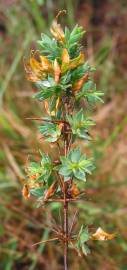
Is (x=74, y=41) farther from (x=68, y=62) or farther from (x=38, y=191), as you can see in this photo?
(x=38, y=191)

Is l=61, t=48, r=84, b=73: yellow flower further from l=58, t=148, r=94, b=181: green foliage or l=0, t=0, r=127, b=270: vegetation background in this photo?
l=0, t=0, r=127, b=270: vegetation background

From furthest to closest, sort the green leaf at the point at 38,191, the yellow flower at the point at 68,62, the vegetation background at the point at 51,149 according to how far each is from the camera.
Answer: the vegetation background at the point at 51,149 < the green leaf at the point at 38,191 < the yellow flower at the point at 68,62

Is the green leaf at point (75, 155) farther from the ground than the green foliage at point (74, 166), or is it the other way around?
the green leaf at point (75, 155)

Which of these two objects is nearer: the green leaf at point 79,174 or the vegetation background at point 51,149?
the green leaf at point 79,174

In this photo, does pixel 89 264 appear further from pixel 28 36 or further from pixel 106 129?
pixel 28 36

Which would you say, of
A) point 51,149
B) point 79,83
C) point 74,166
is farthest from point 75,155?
point 51,149

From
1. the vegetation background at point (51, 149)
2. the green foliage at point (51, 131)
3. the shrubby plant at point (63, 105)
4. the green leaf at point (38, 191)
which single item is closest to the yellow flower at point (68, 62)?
the shrubby plant at point (63, 105)

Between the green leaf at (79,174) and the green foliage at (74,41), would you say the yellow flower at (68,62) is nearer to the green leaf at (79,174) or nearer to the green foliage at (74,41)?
the green foliage at (74,41)
